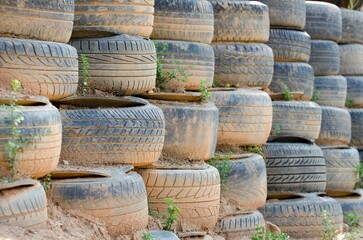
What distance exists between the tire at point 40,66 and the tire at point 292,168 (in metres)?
3.28

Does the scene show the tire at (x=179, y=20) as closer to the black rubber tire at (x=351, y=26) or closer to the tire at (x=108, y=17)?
the tire at (x=108, y=17)

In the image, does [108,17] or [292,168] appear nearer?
[108,17]

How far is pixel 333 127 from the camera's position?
33.5 feet

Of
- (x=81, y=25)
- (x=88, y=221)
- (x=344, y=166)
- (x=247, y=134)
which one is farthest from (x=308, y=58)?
(x=88, y=221)

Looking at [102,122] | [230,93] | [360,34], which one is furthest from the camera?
[360,34]

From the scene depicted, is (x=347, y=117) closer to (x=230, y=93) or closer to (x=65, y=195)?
(x=230, y=93)

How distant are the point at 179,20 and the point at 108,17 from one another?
0.98m

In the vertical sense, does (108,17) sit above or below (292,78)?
above

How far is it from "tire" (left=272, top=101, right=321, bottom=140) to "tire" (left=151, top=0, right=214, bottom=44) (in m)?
1.79

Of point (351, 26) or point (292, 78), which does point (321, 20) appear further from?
point (292, 78)

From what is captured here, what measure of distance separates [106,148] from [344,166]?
426 centimetres

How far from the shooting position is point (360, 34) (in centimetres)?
1128

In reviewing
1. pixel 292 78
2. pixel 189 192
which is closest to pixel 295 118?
pixel 292 78

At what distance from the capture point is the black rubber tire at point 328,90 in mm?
10438
